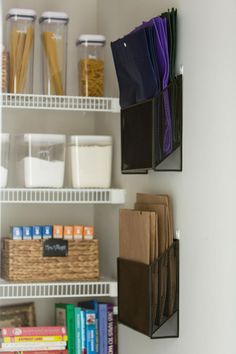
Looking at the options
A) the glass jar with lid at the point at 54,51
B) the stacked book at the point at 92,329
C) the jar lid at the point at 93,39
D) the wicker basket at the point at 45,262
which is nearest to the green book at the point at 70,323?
the stacked book at the point at 92,329

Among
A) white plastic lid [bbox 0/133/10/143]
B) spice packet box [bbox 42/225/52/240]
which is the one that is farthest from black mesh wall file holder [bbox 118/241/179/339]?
white plastic lid [bbox 0/133/10/143]

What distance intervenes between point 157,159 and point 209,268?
1.24 ft

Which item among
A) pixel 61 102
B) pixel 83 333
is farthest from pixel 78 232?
pixel 61 102

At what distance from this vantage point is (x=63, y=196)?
2719 mm

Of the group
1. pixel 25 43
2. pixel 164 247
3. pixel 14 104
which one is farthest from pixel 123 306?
pixel 25 43

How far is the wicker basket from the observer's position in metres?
2.64

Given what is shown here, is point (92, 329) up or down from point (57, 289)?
down

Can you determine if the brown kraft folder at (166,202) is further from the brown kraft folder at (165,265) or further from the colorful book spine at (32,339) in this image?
the colorful book spine at (32,339)

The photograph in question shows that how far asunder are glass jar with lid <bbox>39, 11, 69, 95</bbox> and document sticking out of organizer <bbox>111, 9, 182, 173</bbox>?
1.32 feet

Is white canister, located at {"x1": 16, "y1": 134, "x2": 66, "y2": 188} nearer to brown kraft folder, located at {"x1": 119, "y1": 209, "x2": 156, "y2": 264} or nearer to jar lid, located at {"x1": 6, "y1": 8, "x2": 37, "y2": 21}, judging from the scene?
brown kraft folder, located at {"x1": 119, "y1": 209, "x2": 156, "y2": 264}

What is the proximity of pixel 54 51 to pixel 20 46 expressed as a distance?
131mm

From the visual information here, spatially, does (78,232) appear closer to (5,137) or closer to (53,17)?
(5,137)

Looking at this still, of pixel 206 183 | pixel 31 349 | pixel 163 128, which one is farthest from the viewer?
pixel 31 349

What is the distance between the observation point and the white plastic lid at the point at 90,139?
2.70 m
